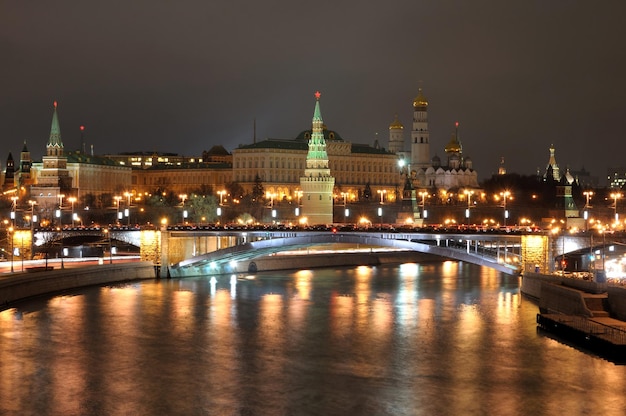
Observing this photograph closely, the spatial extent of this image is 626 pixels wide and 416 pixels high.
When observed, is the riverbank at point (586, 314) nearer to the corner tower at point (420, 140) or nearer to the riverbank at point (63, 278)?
the riverbank at point (63, 278)

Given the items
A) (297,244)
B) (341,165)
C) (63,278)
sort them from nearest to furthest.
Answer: (63,278) → (297,244) → (341,165)

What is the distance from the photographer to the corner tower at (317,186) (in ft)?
376

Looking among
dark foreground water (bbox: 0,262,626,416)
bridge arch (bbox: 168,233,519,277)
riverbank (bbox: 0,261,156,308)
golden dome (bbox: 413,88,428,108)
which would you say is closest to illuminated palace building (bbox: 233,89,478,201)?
golden dome (bbox: 413,88,428,108)

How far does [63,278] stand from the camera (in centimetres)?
5869

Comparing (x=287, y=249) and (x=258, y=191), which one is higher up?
(x=258, y=191)

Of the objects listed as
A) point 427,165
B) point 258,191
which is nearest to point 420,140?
point 427,165

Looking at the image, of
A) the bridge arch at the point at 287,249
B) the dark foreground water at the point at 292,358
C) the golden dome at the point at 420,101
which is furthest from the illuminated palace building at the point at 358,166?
the dark foreground water at the point at 292,358

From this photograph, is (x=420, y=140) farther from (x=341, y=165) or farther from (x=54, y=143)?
(x=54, y=143)

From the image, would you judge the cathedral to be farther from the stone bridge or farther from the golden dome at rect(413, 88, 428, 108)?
the stone bridge

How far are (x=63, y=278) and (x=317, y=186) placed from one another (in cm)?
5793

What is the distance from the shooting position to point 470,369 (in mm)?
37375

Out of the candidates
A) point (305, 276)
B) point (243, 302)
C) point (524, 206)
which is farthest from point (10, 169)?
point (243, 302)

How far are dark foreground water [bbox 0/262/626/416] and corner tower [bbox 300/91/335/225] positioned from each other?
5593cm

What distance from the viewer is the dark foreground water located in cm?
3269
